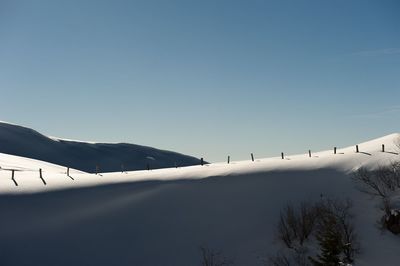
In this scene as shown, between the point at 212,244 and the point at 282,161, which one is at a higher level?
the point at 282,161

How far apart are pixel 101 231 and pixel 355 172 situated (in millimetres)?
30933

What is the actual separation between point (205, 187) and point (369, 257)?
74.2 feet

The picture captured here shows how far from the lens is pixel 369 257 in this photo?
3684 cm

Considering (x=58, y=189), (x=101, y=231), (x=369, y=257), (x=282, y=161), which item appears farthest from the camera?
(x=282, y=161)

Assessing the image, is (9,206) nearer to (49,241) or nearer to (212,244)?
(49,241)

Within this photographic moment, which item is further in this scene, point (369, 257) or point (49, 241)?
point (49, 241)

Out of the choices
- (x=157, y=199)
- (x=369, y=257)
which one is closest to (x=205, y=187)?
(x=157, y=199)

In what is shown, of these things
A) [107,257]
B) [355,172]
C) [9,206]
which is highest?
[355,172]

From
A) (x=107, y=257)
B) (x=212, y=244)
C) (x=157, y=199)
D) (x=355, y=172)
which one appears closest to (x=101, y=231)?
(x=107, y=257)

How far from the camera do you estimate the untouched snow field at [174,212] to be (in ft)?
132

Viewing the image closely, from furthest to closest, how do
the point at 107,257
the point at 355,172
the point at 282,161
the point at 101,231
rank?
the point at 282,161, the point at 355,172, the point at 101,231, the point at 107,257

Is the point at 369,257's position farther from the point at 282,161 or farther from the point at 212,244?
the point at 282,161

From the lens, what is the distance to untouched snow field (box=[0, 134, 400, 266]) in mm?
40250

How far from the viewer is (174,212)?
4841 centimetres
